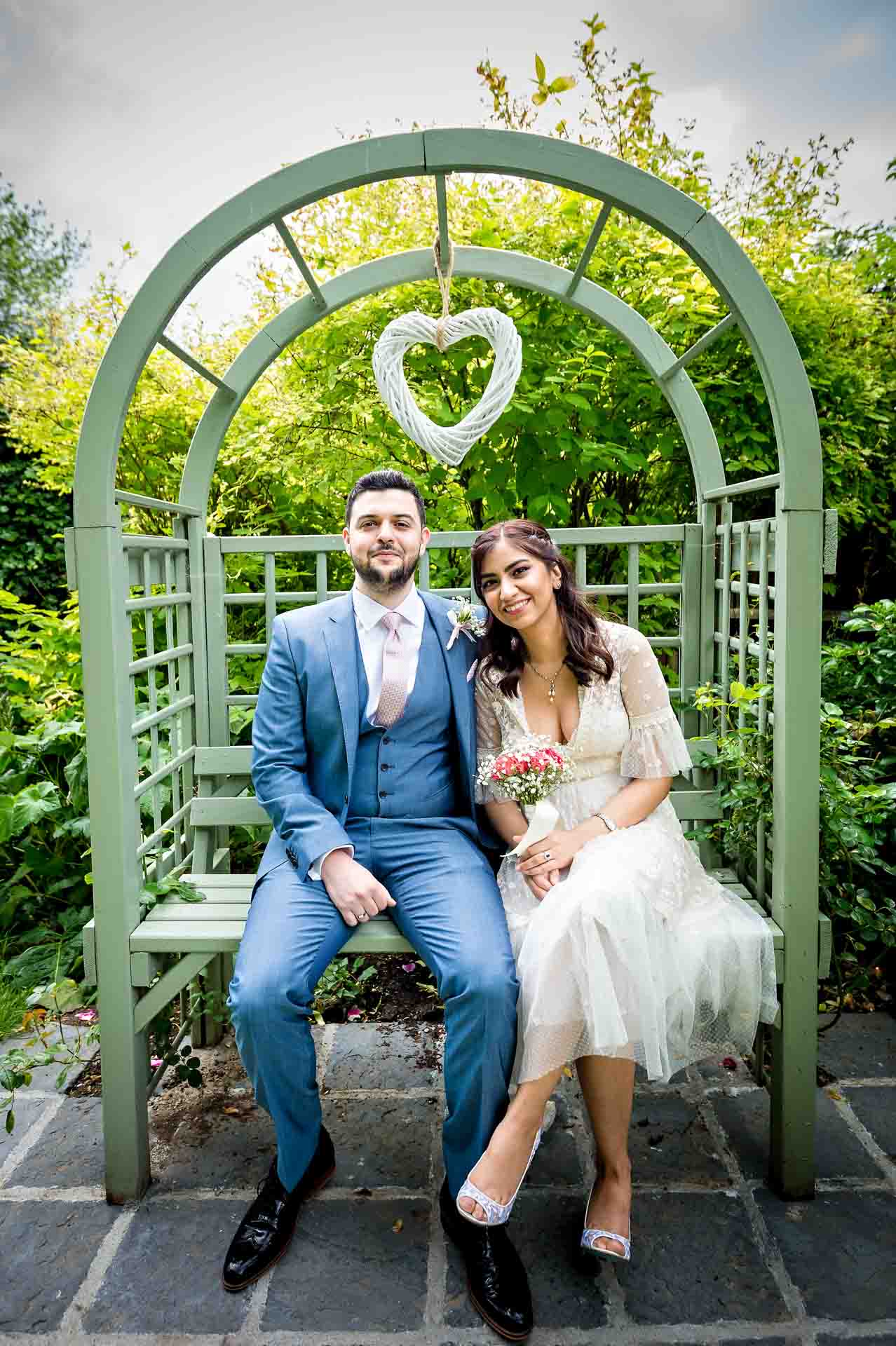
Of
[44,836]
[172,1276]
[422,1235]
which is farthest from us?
[44,836]

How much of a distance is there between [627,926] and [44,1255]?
1595 millimetres

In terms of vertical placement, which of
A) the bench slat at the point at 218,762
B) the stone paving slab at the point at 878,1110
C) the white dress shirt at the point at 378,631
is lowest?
the stone paving slab at the point at 878,1110

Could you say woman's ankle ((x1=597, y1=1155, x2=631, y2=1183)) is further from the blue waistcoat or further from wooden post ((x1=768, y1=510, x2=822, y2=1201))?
the blue waistcoat

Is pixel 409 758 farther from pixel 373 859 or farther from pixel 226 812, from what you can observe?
pixel 226 812

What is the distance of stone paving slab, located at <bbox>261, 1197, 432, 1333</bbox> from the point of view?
6.45 ft

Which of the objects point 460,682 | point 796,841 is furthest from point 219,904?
point 796,841

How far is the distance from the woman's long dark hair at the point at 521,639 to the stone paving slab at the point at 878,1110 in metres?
1.52

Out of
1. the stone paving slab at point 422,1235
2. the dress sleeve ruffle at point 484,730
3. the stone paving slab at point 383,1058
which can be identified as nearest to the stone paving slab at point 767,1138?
the stone paving slab at point 422,1235

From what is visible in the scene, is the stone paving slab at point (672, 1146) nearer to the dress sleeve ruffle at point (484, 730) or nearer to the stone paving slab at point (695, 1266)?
the stone paving slab at point (695, 1266)

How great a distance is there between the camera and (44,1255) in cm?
216

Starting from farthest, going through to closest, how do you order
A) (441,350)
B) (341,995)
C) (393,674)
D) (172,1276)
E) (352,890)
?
1. (341,995)
2. (441,350)
3. (393,674)
4. (352,890)
5. (172,1276)

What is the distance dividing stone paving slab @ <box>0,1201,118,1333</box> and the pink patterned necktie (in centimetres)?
146

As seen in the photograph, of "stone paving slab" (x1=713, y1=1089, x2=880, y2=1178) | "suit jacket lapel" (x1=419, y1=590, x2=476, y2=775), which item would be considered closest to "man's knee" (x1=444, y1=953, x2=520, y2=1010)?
"suit jacket lapel" (x1=419, y1=590, x2=476, y2=775)

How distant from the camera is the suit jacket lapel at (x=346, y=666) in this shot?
254cm
